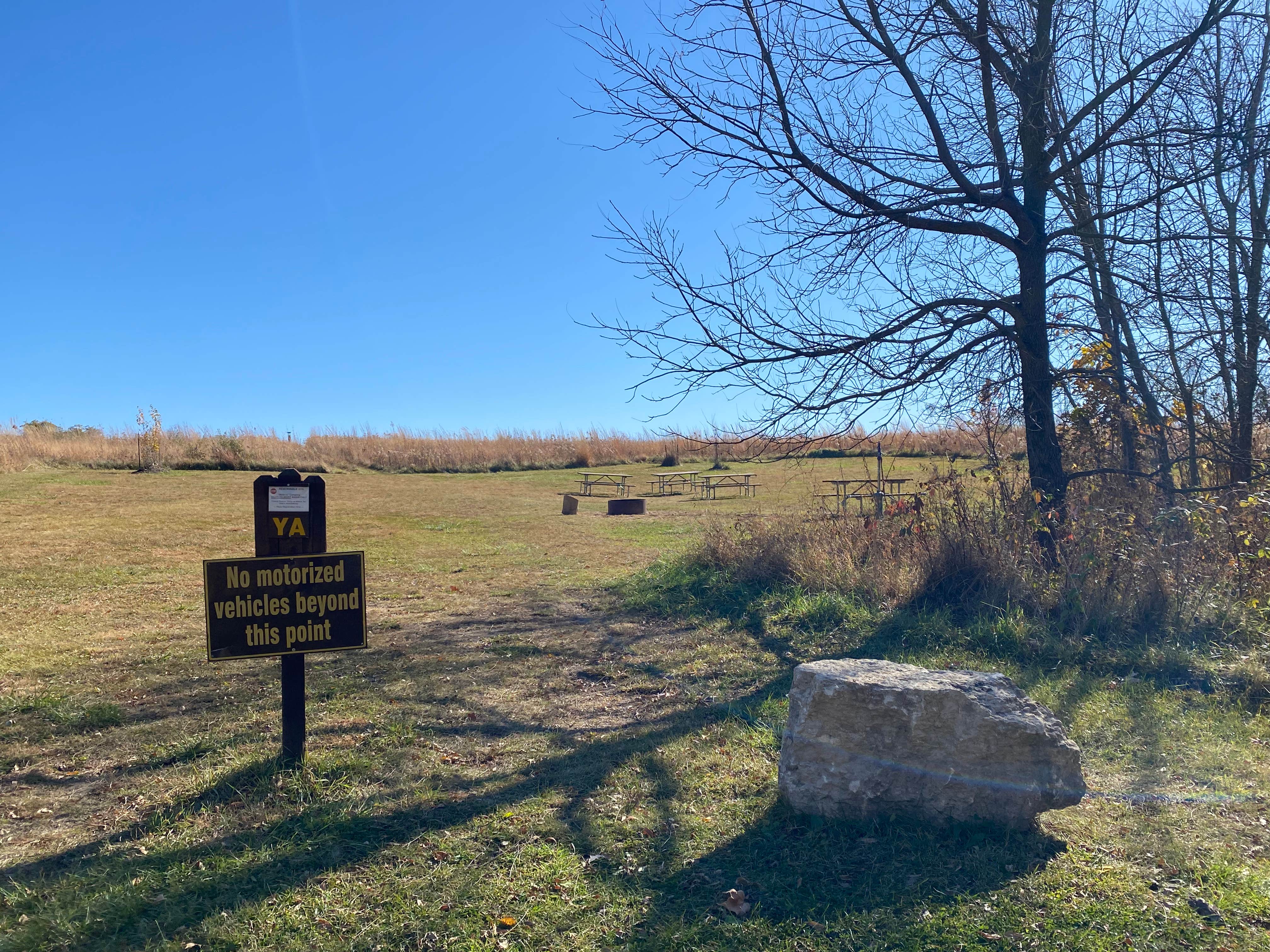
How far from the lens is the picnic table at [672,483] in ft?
95.0

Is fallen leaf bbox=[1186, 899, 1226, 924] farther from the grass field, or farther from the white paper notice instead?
the white paper notice

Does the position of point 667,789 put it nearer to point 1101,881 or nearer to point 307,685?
point 1101,881

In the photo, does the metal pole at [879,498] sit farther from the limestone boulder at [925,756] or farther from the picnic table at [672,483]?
the picnic table at [672,483]

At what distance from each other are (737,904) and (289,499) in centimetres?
271

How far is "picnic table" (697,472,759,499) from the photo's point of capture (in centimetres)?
2755

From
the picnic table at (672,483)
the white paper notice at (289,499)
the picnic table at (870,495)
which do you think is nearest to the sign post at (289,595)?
the white paper notice at (289,499)

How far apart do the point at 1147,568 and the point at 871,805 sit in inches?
166

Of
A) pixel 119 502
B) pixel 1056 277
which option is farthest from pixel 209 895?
pixel 119 502

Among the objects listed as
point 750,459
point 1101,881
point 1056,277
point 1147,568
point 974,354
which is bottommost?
point 1101,881

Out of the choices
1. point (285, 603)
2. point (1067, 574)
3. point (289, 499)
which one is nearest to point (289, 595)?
point (285, 603)

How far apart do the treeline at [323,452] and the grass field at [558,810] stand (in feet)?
14.3

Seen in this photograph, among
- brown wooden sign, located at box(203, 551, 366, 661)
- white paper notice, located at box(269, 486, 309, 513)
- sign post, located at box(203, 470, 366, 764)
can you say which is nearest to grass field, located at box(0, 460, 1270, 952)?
sign post, located at box(203, 470, 366, 764)

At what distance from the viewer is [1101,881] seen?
Answer: 3066 mm

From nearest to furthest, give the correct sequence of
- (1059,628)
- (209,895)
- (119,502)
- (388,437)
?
(209,895) → (1059,628) → (119,502) → (388,437)
